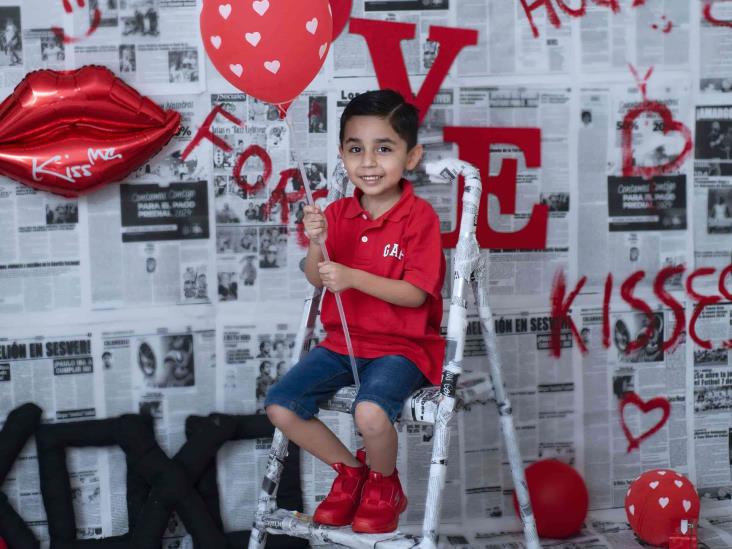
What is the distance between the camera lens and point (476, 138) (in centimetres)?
173

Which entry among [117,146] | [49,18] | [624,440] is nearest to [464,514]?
[624,440]

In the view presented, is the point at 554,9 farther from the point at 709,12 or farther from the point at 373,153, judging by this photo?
the point at 373,153

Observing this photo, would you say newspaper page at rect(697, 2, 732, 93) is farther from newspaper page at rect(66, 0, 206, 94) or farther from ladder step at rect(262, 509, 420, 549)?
ladder step at rect(262, 509, 420, 549)

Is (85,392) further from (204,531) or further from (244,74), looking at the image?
(244,74)

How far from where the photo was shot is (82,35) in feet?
5.38

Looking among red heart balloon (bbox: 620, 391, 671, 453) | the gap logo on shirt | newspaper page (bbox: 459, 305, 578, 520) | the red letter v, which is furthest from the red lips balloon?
red heart balloon (bbox: 620, 391, 671, 453)

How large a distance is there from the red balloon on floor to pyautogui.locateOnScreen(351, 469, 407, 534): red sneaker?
439 mm

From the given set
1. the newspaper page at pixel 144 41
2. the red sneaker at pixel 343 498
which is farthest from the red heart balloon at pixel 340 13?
the red sneaker at pixel 343 498

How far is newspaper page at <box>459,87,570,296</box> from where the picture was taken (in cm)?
173

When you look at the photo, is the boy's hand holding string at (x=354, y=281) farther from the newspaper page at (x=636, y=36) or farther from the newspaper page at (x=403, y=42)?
the newspaper page at (x=636, y=36)

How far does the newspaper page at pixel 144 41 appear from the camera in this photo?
5.39 feet

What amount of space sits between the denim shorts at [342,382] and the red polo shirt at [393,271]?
0.9 inches

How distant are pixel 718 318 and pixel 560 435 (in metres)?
0.40

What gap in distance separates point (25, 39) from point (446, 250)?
0.87 metres
